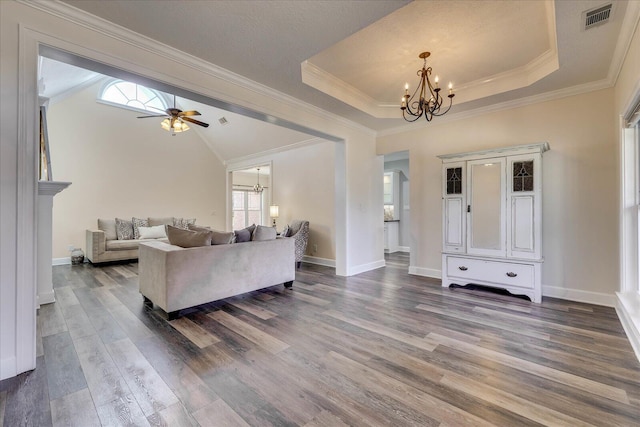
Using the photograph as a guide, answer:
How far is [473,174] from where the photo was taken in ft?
12.5

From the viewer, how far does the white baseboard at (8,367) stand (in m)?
1.80

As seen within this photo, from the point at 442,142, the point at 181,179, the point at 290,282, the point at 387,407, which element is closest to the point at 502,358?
the point at 387,407

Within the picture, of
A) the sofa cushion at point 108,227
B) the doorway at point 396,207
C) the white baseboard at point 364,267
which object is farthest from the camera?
the doorway at point 396,207

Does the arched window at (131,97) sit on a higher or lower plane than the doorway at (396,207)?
higher

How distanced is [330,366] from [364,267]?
3090 mm

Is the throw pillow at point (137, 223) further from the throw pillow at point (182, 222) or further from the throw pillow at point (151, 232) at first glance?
the throw pillow at point (182, 222)

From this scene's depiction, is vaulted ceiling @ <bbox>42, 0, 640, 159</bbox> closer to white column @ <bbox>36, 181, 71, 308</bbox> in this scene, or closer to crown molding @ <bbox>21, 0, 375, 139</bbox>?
crown molding @ <bbox>21, 0, 375, 139</bbox>

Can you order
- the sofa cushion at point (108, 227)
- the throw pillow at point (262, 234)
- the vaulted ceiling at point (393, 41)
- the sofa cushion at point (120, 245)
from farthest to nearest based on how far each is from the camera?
the sofa cushion at point (108, 227) → the sofa cushion at point (120, 245) → the throw pillow at point (262, 234) → the vaulted ceiling at point (393, 41)

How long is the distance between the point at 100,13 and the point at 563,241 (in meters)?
5.30

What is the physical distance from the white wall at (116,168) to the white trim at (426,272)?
608 centimetres

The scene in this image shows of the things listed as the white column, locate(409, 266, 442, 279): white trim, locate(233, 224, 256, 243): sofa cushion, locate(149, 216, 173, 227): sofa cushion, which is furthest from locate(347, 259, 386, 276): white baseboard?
locate(149, 216, 173, 227): sofa cushion

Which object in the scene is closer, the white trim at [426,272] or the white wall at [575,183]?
the white wall at [575,183]

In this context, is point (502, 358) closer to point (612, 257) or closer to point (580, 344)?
point (580, 344)

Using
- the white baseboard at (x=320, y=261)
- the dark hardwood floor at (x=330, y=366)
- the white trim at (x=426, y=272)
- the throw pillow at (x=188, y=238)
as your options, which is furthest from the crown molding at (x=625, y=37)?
the white baseboard at (x=320, y=261)
